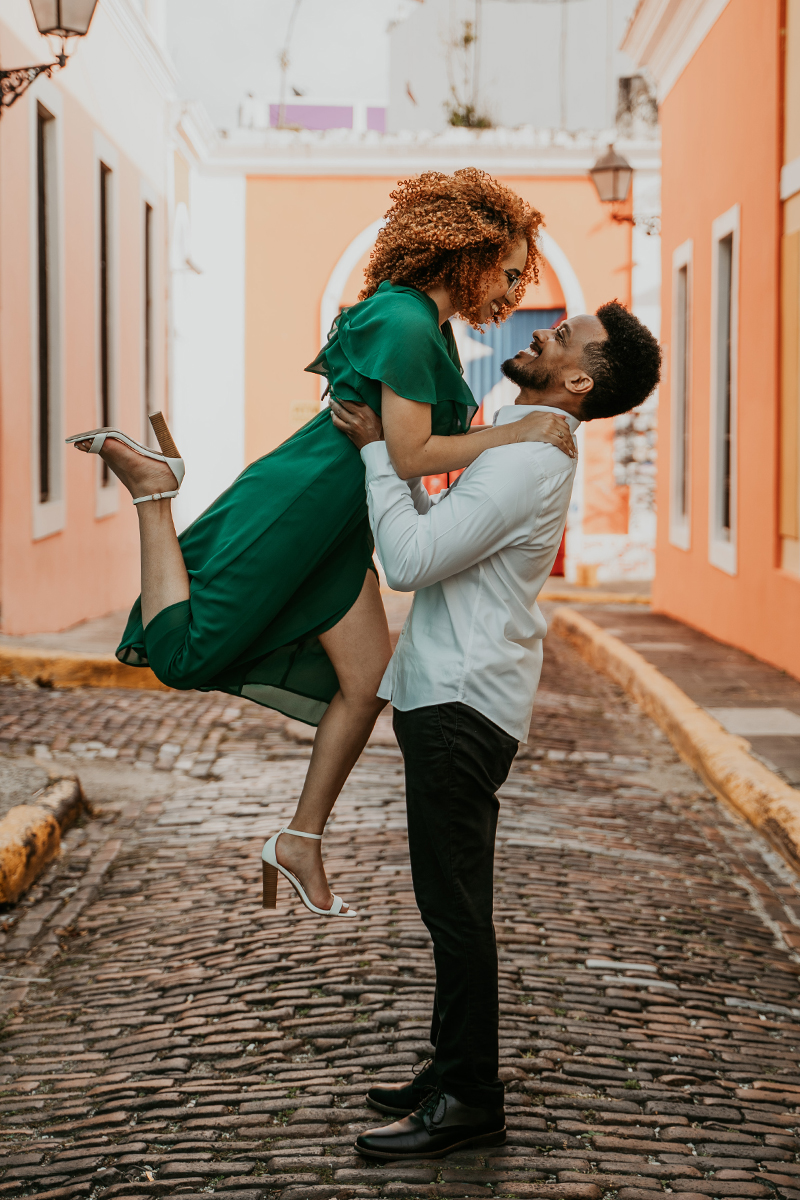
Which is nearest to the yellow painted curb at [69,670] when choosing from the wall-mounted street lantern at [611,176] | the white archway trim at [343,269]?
the wall-mounted street lantern at [611,176]

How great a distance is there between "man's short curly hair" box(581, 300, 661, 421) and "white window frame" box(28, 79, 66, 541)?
8.52 m

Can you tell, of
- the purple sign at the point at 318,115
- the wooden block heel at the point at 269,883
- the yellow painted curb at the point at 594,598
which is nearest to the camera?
the wooden block heel at the point at 269,883

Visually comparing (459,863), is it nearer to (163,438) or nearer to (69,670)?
(163,438)

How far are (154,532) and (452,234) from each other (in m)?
0.93

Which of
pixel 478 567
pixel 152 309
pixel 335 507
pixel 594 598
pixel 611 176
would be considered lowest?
pixel 594 598

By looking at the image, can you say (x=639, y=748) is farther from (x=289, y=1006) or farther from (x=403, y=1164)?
(x=403, y=1164)

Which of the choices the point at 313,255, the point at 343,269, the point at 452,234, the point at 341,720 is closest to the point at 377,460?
the point at 452,234

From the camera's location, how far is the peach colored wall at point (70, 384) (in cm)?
977

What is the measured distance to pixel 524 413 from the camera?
2680 mm

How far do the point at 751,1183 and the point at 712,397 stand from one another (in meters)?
9.78

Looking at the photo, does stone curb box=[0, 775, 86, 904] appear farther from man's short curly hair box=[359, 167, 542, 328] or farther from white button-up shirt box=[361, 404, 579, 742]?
man's short curly hair box=[359, 167, 542, 328]

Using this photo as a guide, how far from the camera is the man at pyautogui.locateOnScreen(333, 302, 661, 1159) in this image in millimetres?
2578

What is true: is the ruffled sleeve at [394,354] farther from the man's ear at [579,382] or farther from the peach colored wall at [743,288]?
the peach colored wall at [743,288]

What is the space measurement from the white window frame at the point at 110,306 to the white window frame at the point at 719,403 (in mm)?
6184
